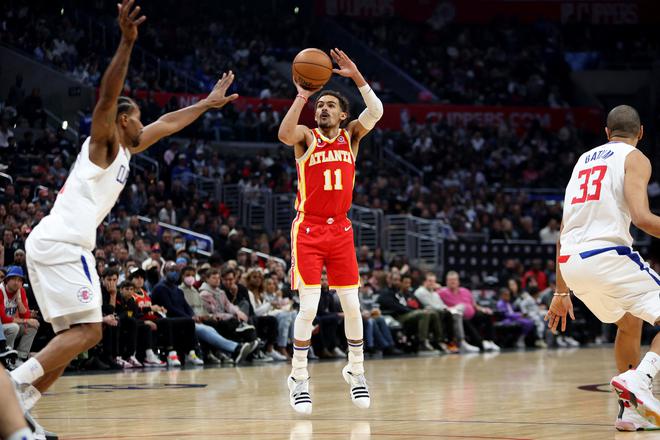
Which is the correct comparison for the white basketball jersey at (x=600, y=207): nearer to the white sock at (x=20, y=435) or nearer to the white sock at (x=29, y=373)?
the white sock at (x=29, y=373)

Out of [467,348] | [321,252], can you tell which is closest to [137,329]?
[321,252]

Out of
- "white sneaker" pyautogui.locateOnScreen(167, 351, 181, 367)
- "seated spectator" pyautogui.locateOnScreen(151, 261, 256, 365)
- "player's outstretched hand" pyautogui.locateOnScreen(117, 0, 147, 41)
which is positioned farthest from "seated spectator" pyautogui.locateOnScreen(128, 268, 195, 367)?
"player's outstretched hand" pyautogui.locateOnScreen(117, 0, 147, 41)

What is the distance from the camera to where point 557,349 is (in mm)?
18297


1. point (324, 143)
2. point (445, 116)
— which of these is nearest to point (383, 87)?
point (445, 116)

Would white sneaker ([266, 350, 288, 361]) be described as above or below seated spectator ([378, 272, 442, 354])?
below

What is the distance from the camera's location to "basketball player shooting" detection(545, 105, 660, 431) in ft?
21.1

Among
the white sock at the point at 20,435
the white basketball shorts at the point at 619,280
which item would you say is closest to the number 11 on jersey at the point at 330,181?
the white basketball shorts at the point at 619,280

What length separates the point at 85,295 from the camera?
5.55 m

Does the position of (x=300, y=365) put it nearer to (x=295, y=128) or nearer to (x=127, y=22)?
(x=295, y=128)

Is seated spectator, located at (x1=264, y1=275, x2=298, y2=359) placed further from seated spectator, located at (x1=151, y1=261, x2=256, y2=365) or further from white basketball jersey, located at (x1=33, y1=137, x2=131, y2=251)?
white basketball jersey, located at (x1=33, y1=137, x2=131, y2=251)

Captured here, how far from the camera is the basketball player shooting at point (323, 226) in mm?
7871

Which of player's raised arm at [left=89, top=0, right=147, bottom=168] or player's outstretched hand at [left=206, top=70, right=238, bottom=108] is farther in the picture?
player's outstretched hand at [left=206, top=70, right=238, bottom=108]

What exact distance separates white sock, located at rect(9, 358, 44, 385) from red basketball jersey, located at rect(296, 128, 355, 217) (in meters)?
2.91

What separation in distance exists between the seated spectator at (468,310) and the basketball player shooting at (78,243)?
12.5m
